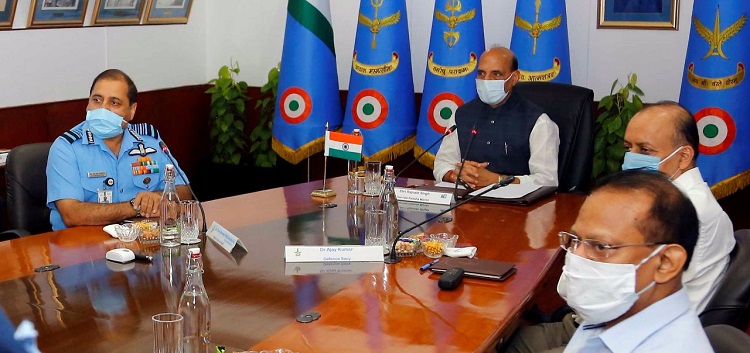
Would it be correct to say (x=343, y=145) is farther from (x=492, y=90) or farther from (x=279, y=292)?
(x=279, y=292)

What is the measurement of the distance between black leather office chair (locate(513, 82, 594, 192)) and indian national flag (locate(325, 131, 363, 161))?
116 centimetres

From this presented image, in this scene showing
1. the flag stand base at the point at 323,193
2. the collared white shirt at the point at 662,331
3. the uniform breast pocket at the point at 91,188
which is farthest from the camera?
the flag stand base at the point at 323,193

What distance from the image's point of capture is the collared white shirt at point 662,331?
1.61 m

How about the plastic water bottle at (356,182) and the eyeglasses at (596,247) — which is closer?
the eyeglasses at (596,247)

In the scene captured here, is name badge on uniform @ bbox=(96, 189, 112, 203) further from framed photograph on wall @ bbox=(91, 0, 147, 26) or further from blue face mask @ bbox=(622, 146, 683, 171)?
framed photograph on wall @ bbox=(91, 0, 147, 26)

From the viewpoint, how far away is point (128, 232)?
285 centimetres

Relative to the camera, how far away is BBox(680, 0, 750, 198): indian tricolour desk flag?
4.70 meters

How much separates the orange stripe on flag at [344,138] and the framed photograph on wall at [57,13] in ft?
7.54

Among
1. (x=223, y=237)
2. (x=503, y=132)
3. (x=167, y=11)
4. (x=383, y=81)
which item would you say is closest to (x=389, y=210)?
(x=223, y=237)

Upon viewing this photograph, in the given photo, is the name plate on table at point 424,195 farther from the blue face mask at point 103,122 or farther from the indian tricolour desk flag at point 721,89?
the indian tricolour desk flag at point 721,89

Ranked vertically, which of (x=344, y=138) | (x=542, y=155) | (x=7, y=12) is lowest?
(x=542, y=155)

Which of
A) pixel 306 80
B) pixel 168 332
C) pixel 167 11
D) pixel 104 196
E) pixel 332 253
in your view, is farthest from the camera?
pixel 167 11

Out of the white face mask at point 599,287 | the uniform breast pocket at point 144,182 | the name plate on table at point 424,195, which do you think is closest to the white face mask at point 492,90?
the name plate on table at point 424,195

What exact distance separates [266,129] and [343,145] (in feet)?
9.05
